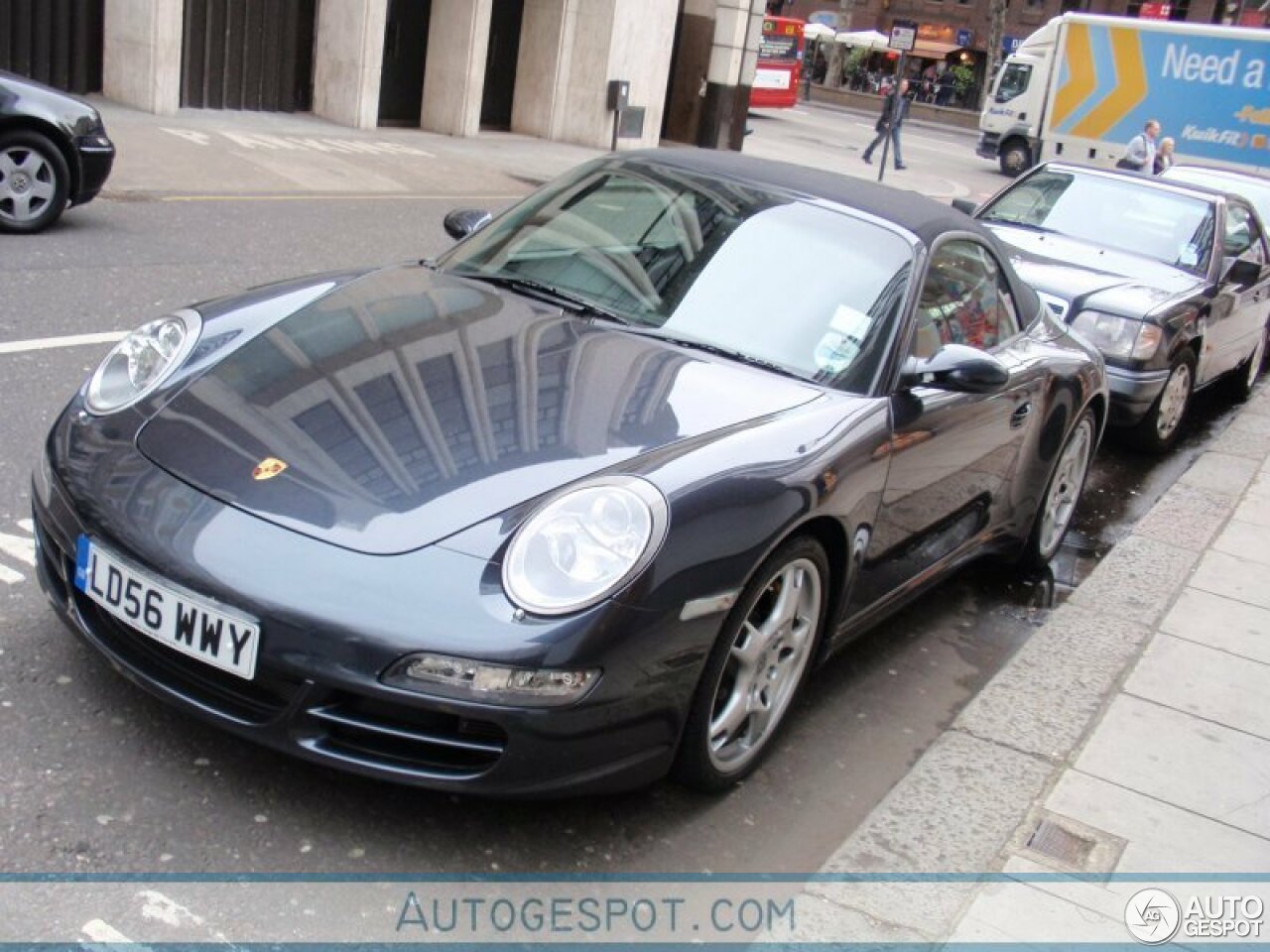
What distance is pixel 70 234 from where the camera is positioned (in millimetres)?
9273

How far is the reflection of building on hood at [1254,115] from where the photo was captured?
24.9m

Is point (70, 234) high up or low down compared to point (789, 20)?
down

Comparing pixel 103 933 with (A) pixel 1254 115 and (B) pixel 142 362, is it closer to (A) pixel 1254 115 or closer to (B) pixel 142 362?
(B) pixel 142 362

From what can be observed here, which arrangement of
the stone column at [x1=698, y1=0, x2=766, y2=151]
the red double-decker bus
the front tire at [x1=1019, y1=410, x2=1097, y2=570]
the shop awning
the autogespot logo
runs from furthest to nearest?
the shop awning < the red double-decker bus < the stone column at [x1=698, y1=0, x2=766, y2=151] < the front tire at [x1=1019, y1=410, x2=1097, y2=570] < the autogespot logo

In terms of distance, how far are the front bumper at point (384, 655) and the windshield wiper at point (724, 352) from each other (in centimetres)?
109

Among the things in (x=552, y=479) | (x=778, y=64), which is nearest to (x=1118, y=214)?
(x=552, y=479)

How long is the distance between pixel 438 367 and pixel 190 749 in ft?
3.74

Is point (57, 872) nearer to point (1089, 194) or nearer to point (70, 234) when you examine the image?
point (70, 234)

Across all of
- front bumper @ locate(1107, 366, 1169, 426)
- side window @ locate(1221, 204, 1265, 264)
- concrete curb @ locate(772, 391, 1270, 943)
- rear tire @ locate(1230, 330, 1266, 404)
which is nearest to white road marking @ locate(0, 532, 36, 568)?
concrete curb @ locate(772, 391, 1270, 943)

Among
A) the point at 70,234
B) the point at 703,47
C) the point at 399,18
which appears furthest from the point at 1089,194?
A: the point at 703,47

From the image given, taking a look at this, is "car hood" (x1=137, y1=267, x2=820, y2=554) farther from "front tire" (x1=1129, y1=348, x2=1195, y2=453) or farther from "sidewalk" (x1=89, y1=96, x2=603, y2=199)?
"sidewalk" (x1=89, y1=96, x2=603, y2=199)

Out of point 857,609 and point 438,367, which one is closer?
point 438,367

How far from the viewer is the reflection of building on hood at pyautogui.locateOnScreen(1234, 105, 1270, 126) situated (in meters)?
24.9

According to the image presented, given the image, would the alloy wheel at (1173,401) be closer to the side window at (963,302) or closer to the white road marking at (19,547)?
the side window at (963,302)
